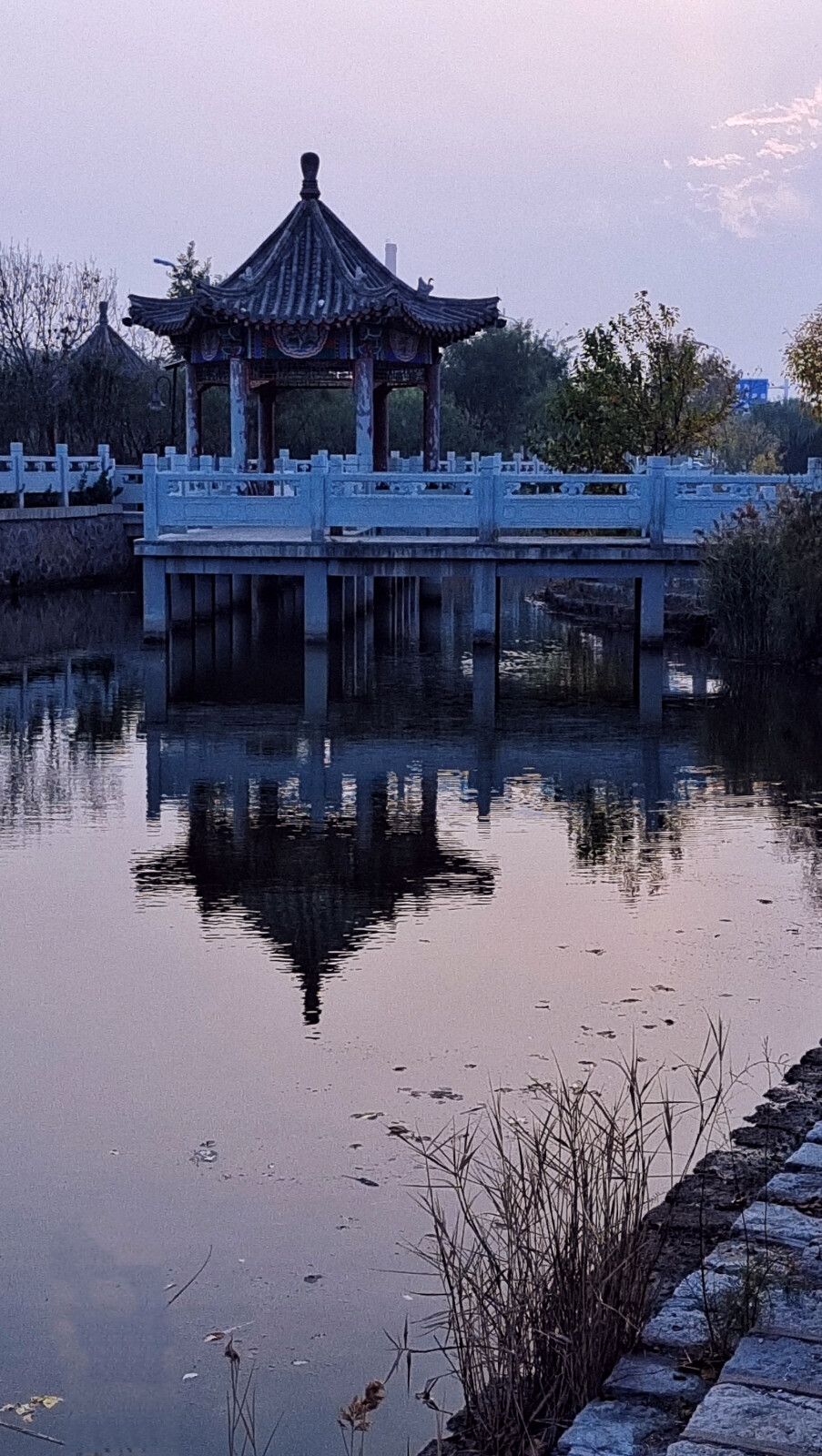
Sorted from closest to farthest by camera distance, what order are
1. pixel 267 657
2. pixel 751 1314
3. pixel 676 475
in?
1. pixel 751 1314
2. pixel 676 475
3. pixel 267 657

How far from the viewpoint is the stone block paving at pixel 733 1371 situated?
3703 mm

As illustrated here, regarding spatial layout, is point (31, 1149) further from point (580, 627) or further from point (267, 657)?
point (580, 627)

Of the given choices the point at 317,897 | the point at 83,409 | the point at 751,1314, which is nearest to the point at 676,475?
the point at 317,897

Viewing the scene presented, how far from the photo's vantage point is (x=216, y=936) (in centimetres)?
882

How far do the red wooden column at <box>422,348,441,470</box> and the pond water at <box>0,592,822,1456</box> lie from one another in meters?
12.6

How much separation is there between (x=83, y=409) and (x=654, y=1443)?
42091 millimetres

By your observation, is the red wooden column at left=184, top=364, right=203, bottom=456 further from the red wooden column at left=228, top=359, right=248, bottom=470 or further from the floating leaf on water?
the floating leaf on water

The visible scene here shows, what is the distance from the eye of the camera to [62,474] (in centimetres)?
3297

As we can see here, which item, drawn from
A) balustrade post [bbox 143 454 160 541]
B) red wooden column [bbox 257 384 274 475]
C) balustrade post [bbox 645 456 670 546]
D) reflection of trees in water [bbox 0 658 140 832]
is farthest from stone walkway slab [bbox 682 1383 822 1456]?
red wooden column [bbox 257 384 274 475]

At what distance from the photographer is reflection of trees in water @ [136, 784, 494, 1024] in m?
8.97

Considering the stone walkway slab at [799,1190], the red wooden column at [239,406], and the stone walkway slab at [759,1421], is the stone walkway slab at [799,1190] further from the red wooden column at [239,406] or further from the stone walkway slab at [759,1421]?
the red wooden column at [239,406]

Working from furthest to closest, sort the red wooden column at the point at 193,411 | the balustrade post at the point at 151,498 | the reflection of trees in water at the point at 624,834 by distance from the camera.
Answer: the red wooden column at the point at 193,411 → the balustrade post at the point at 151,498 → the reflection of trees in water at the point at 624,834

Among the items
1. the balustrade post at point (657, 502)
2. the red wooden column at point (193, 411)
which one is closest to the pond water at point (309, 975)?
the balustrade post at point (657, 502)

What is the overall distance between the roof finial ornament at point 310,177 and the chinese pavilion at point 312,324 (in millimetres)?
20
